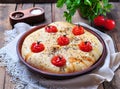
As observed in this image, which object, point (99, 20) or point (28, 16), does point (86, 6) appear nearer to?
point (99, 20)

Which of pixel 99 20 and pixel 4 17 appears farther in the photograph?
pixel 4 17

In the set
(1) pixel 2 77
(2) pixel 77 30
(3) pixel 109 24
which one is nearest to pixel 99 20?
(3) pixel 109 24

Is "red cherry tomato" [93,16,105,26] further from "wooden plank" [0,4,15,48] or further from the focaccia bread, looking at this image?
"wooden plank" [0,4,15,48]

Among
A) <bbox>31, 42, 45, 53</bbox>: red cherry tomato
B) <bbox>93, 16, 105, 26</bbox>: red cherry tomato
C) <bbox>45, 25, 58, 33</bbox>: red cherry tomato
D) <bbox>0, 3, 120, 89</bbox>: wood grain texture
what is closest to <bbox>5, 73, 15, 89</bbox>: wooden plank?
<bbox>0, 3, 120, 89</bbox>: wood grain texture

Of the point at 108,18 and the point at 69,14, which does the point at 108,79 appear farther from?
the point at 108,18

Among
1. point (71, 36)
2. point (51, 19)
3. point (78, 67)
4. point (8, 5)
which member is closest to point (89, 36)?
point (71, 36)
